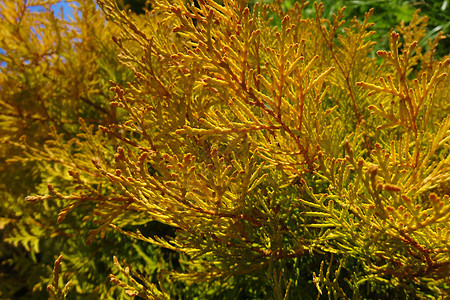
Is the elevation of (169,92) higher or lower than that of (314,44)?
higher

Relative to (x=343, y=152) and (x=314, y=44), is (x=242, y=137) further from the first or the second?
(x=314, y=44)

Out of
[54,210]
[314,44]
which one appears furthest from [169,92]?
[54,210]

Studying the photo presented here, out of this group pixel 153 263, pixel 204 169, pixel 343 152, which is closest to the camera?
pixel 204 169

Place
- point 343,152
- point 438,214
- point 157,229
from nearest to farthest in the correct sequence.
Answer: point 438,214 → point 343,152 → point 157,229

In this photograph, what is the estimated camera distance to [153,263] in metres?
2.90

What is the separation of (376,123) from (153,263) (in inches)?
89.0

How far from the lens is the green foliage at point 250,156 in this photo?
1.38 meters

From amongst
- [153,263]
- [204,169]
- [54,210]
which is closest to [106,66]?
[54,210]

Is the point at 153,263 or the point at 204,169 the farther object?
the point at 153,263

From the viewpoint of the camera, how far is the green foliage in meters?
1.38

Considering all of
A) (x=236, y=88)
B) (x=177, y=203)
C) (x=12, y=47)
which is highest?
(x=12, y=47)

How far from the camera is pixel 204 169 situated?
5.37ft

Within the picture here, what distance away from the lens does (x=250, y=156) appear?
2.22m

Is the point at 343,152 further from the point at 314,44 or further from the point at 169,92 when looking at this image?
the point at 169,92
